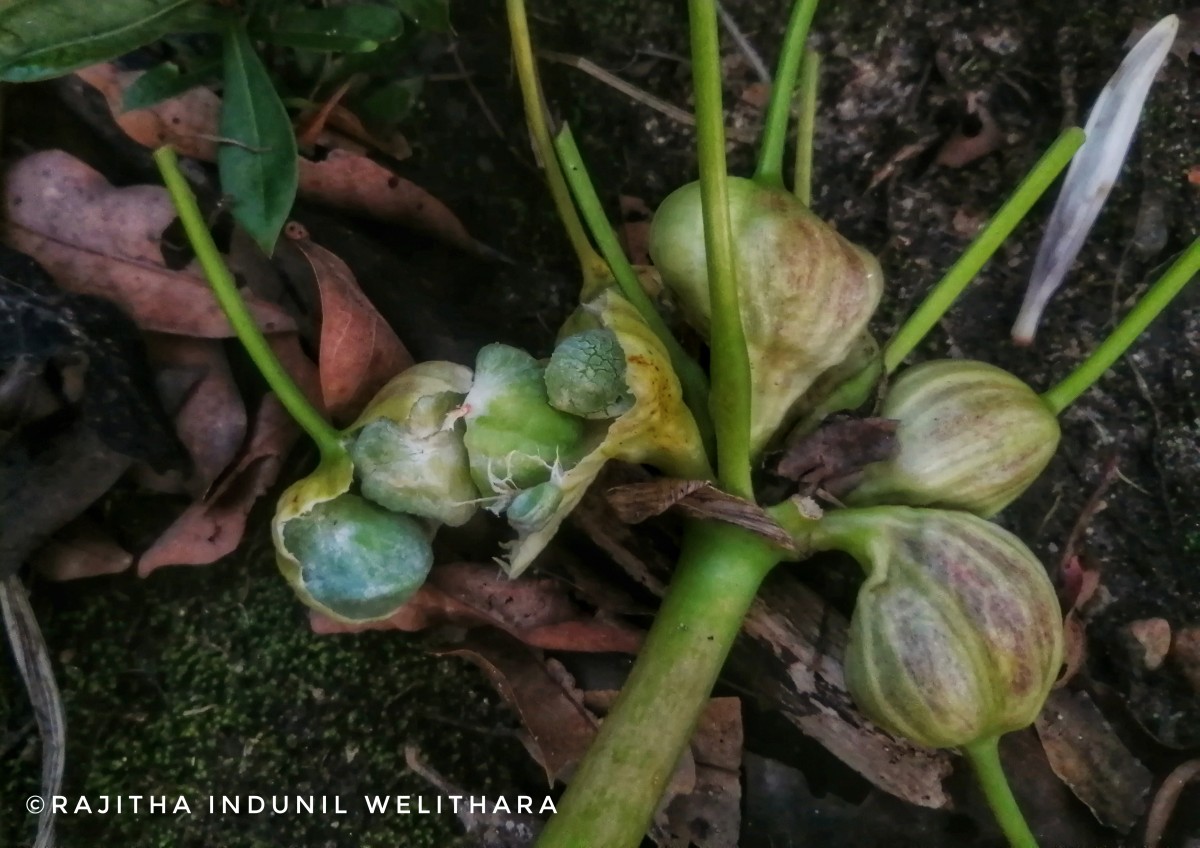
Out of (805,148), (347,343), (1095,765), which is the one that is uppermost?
(805,148)

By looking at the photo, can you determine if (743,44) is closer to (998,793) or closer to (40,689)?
(998,793)

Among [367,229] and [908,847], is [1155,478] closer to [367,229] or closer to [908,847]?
[908,847]

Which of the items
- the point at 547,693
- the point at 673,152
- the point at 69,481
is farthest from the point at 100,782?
the point at 673,152

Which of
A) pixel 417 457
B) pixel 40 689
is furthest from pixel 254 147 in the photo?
pixel 40 689

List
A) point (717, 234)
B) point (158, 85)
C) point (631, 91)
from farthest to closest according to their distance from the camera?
point (631, 91), point (158, 85), point (717, 234)

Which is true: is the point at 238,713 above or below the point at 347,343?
below
